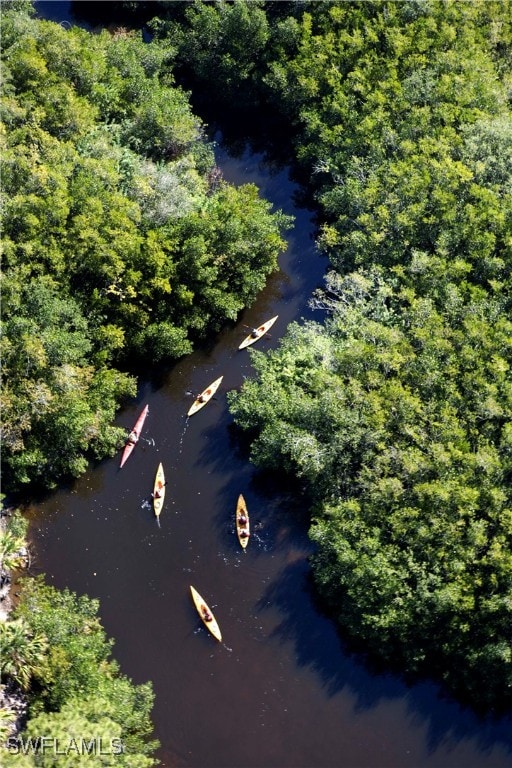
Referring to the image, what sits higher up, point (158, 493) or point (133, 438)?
point (133, 438)

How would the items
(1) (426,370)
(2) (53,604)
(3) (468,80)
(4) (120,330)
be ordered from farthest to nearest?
(3) (468,80) → (4) (120,330) → (1) (426,370) → (2) (53,604)

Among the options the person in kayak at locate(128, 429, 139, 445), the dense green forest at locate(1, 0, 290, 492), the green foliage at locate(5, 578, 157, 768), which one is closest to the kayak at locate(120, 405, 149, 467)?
the person in kayak at locate(128, 429, 139, 445)

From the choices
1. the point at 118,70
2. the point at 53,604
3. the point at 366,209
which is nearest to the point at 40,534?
the point at 53,604

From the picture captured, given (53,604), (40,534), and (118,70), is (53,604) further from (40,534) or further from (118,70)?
(118,70)

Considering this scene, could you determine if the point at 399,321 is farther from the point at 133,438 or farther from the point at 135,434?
the point at 133,438

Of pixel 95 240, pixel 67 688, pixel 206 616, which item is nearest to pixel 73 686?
pixel 67 688
